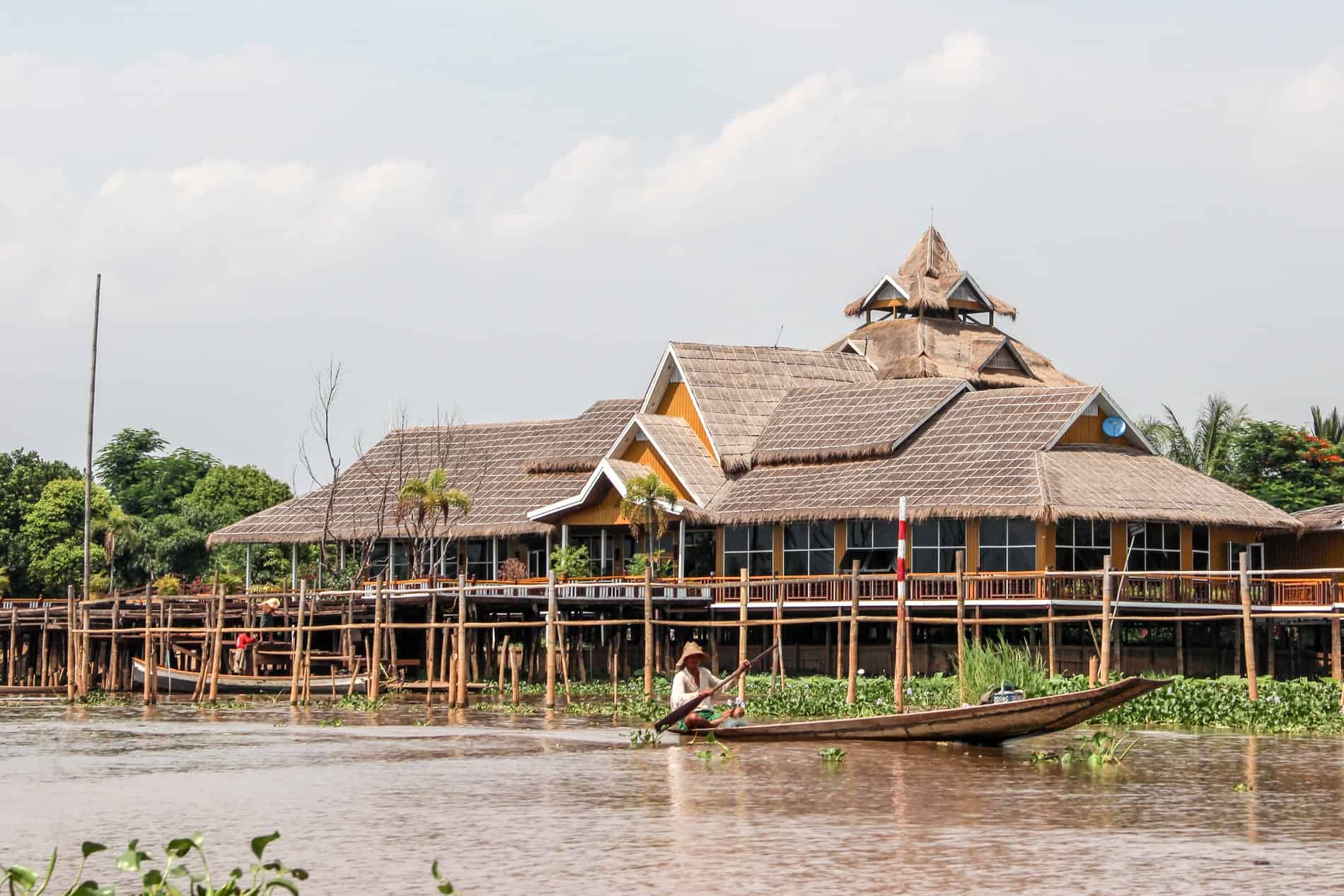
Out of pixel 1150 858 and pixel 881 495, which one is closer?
pixel 1150 858

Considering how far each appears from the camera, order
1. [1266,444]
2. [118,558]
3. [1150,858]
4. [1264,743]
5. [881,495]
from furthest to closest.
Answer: [118,558]
[1266,444]
[881,495]
[1264,743]
[1150,858]

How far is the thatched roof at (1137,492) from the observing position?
40.7 m

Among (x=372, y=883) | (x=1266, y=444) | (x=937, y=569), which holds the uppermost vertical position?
(x=1266, y=444)

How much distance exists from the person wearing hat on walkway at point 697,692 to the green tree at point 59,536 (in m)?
43.6

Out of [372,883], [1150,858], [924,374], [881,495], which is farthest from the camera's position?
[924,374]

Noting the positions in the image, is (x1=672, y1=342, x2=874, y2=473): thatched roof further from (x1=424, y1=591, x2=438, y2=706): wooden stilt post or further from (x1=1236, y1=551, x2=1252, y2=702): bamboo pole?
(x1=1236, y1=551, x2=1252, y2=702): bamboo pole

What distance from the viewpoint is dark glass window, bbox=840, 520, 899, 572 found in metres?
43.2

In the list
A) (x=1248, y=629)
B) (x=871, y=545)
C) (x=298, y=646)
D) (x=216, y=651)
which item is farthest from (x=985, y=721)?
(x=216, y=651)

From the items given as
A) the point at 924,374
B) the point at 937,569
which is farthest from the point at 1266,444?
the point at 937,569

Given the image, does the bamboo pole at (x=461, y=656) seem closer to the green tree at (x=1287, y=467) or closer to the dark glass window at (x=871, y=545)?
the dark glass window at (x=871, y=545)

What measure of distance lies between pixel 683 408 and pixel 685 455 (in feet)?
7.65

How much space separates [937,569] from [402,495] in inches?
502

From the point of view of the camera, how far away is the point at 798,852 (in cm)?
1667

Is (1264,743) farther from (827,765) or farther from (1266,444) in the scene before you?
(1266,444)
